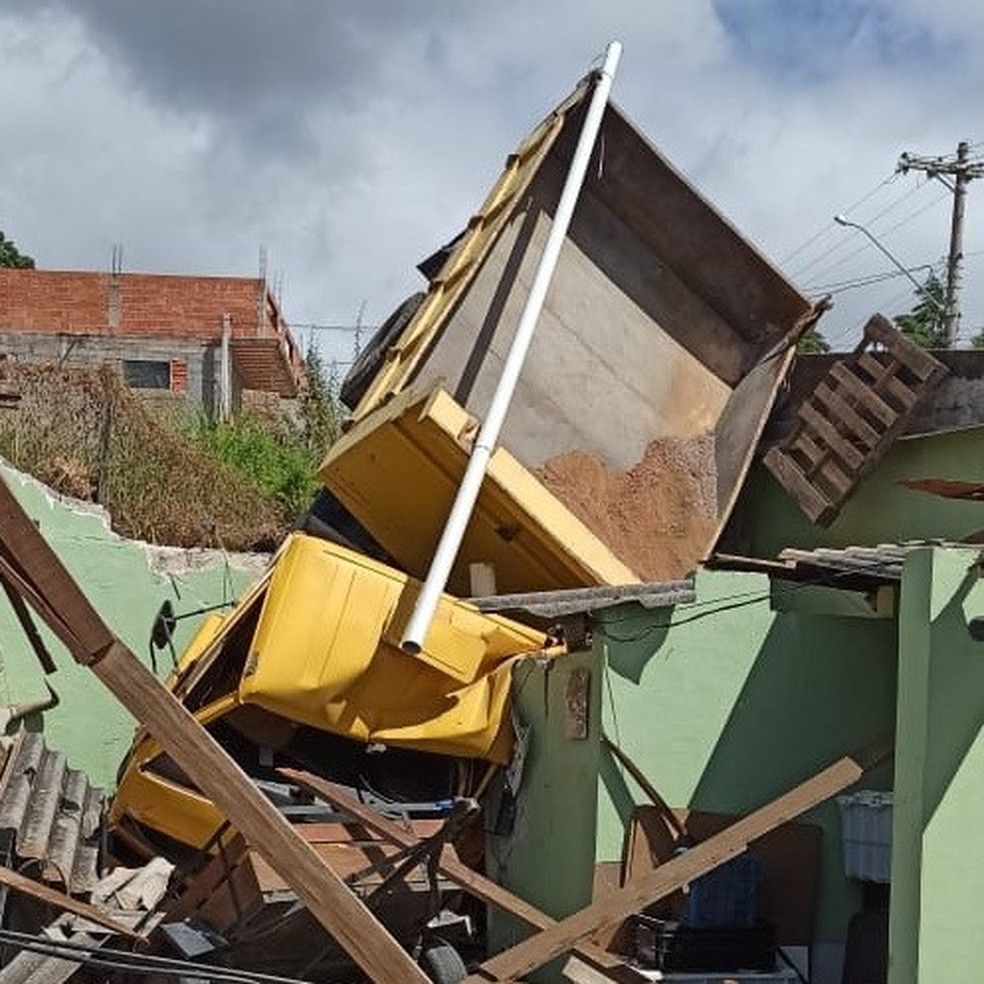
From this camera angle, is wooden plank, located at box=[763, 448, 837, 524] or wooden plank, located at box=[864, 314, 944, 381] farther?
wooden plank, located at box=[763, 448, 837, 524]

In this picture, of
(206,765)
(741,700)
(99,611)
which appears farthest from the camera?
(99,611)

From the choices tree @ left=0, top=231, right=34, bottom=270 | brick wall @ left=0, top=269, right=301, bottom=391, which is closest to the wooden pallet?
brick wall @ left=0, top=269, right=301, bottom=391

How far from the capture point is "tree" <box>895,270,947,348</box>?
97.0 feet

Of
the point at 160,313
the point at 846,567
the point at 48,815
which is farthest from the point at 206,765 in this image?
the point at 160,313

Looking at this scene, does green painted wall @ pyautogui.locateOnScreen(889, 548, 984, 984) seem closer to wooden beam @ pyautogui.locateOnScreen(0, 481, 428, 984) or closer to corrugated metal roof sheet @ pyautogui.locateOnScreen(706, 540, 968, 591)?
corrugated metal roof sheet @ pyautogui.locateOnScreen(706, 540, 968, 591)

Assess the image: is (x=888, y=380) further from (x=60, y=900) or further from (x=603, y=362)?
(x=60, y=900)

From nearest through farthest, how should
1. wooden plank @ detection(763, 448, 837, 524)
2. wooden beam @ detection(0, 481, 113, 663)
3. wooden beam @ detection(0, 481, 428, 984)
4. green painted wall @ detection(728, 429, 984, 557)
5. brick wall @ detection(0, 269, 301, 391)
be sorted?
wooden beam @ detection(0, 481, 113, 663) → wooden beam @ detection(0, 481, 428, 984) → green painted wall @ detection(728, 429, 984, 557) → wooden plank @ detection(763, 448, 837, 524) → brick wall @ detection(0, 269, 301, 391)

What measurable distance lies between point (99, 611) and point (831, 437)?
5.46m

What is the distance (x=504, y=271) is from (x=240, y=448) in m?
6.77

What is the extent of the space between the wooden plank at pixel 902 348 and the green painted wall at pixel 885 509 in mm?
444

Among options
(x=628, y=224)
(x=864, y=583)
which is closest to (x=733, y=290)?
(x=628, y=224)

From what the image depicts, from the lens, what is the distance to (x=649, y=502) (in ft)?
35.3

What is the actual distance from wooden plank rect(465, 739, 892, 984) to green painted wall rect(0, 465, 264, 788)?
17.7 feet

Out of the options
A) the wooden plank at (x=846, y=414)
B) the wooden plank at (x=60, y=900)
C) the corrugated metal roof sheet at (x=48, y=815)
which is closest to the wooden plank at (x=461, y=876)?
the wooden plank at (x=60, y=900)
